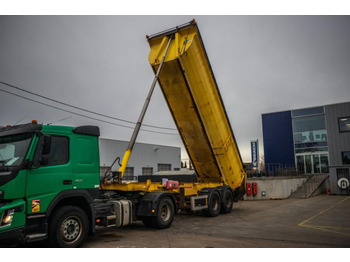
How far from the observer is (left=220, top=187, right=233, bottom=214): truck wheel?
12.8 m

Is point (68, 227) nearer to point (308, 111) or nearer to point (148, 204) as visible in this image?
point (148, 204)

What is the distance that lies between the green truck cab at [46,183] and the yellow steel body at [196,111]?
6.52 feet

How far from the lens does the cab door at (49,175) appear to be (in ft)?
19.6

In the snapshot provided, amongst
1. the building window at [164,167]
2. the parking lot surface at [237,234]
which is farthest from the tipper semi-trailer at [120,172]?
the building window at [164,167]

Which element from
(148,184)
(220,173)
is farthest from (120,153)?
(148,184)

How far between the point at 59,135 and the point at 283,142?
91.2ft

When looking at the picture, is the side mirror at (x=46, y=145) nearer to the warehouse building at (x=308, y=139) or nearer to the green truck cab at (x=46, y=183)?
the green truck cab at (x=46, y=183)

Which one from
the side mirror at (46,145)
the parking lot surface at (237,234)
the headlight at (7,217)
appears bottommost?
the parking lot surface at (237,234)

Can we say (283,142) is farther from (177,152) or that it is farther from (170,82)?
(170,82)

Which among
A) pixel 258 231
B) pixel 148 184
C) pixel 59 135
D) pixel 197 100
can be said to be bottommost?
pixel 258 231

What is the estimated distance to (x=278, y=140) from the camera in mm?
30969

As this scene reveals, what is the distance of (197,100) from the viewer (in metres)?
10.8

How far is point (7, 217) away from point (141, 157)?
28.7 m

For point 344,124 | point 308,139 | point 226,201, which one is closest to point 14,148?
point 226,201
